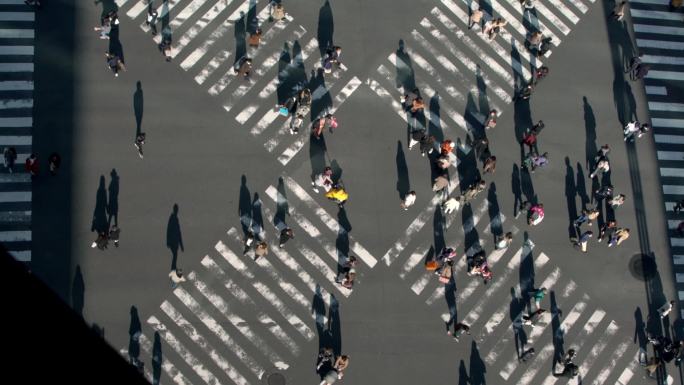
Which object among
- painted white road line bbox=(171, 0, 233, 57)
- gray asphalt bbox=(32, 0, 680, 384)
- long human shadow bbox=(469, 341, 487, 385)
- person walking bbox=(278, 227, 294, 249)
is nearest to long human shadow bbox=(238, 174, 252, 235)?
gray asphalt bbox=(32, 0, 680, 384)

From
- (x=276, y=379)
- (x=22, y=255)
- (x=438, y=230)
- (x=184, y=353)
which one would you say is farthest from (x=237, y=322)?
(x=438, y=230)

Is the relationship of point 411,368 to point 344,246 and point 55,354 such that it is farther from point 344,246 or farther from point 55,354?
point 55,354

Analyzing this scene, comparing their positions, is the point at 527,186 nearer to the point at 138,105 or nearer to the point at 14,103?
the point at 138,105

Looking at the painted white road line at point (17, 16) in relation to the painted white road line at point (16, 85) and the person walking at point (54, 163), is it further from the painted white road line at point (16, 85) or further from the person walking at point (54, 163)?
the person walking at point (54, 163)

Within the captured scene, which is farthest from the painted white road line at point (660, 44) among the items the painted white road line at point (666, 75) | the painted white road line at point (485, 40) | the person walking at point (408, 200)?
the person walking at point (408, 200)

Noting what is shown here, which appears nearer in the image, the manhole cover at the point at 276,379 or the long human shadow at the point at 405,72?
the manhole cover at the point at 276,379

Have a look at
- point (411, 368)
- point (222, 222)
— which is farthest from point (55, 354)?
point (411, 368)
